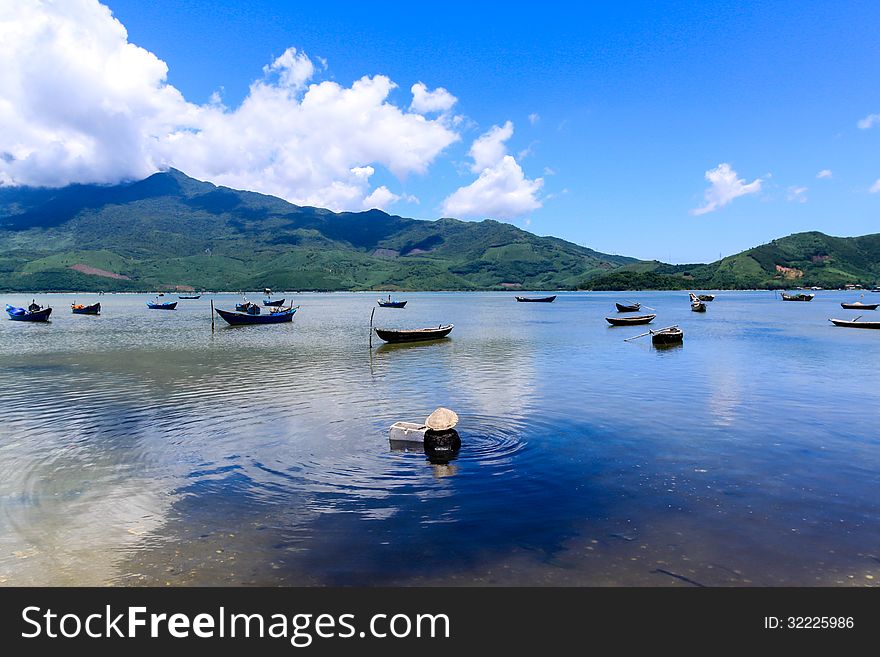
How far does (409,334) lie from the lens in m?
58.0

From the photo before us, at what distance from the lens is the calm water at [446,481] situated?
1050 cm

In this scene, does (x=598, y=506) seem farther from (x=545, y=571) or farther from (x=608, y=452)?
(x=608, y=452)

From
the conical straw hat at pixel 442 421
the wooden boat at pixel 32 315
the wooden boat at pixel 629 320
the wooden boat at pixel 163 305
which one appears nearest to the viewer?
the conical straw hat at pixel 442 421

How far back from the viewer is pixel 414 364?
138 feet

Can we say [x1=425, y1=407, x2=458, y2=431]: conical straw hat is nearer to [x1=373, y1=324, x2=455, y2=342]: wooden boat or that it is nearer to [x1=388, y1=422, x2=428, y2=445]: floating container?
[x1=388, y1=422, x2=428, y2=445]: floating container

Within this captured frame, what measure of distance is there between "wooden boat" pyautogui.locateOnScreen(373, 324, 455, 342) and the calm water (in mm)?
20834

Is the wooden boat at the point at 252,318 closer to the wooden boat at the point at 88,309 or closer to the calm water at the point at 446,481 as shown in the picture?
the calm water at the point at 446,481

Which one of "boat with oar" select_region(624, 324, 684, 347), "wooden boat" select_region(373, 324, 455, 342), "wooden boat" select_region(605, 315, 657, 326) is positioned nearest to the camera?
"boat with oar" select_region(624, 324, 684, 347)

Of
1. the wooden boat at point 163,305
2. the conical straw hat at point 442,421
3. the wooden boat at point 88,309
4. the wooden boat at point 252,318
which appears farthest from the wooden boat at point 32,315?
the conical straw hat at point 442,421

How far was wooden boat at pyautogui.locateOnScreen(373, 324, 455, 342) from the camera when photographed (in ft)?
183

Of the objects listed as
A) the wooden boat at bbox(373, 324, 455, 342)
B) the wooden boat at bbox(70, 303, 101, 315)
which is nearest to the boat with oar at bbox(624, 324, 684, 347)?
the wooden boat at bbox(373, 324, 455, 342)

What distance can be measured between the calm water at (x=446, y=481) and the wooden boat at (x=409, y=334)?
20834 mm

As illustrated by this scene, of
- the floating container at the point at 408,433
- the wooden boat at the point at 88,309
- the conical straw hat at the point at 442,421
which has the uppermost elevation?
the wooden boat at the point at 88,309

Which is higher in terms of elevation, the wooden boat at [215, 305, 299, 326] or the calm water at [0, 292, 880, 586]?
the wooden boat at [215, 305, 299, 326]
